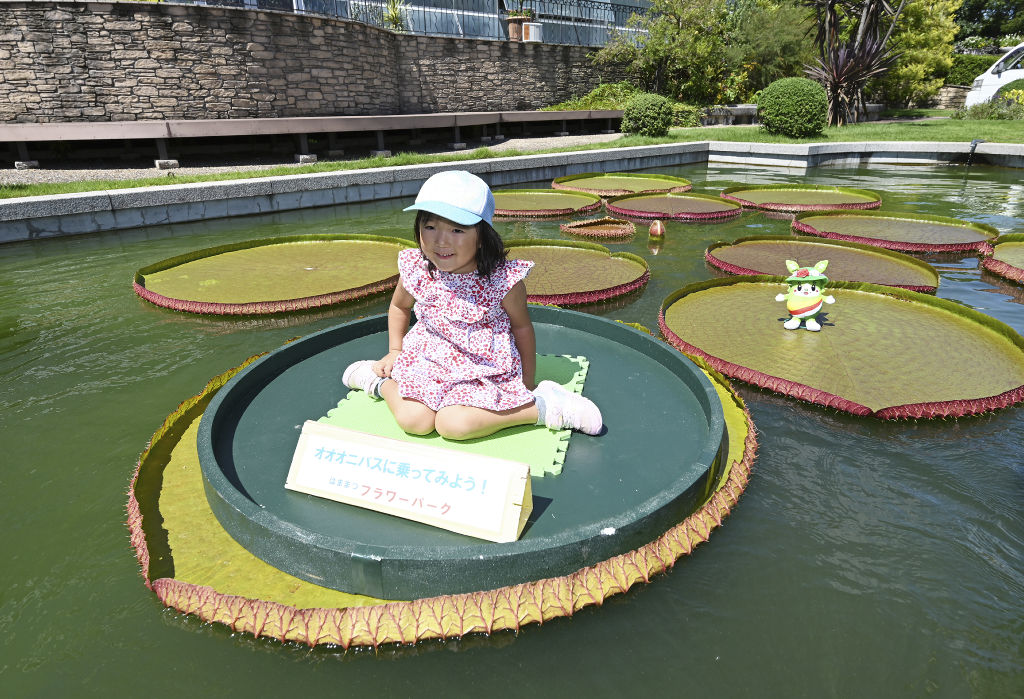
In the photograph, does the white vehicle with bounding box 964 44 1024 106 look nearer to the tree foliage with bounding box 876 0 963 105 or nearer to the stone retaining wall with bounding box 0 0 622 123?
the tree foliage with bounding box 876 0 963 105

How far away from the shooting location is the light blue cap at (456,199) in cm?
256

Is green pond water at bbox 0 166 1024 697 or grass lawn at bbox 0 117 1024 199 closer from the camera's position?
green pond water at bbox 0 166 1024 697

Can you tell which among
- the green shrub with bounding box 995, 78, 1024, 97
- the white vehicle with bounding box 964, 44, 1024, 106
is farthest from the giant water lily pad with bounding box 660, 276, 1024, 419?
the white vehicle with bounding box 964, 44, 1024, 106

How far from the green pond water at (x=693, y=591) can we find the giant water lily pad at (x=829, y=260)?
231 centimetres

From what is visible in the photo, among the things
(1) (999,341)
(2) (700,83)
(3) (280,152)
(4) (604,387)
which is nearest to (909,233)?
(1) (999,341)

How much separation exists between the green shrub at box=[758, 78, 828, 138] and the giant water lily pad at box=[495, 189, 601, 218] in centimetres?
977

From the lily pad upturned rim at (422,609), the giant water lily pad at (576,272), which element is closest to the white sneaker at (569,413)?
the lily pad upturned rim at (422,609)

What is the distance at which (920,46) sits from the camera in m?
28.8

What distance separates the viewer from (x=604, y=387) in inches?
146

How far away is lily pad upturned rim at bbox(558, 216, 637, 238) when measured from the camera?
28.1ft

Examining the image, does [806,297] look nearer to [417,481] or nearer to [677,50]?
[417,481]

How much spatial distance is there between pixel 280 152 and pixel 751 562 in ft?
51.7

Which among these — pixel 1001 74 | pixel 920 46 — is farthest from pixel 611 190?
pixel 1001 74

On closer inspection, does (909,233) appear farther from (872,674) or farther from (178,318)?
(178,318)
